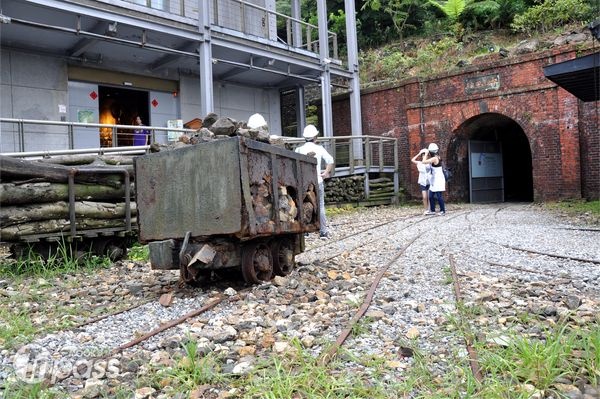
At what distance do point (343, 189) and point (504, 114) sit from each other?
19.1 feet

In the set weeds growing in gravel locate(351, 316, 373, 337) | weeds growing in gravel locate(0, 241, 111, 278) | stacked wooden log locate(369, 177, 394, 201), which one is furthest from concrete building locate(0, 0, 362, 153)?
weeds growing in gravel locate(351, 316, 373, 337)

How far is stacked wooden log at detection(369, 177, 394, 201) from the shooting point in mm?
17609

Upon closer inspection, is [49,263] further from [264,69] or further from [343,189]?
[343,189]

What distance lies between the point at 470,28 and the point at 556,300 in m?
20.5

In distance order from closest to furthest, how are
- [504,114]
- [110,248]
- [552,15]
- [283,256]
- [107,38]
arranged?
[283,256] → [110,248] → [107,38] → [504,114] → [552,15]

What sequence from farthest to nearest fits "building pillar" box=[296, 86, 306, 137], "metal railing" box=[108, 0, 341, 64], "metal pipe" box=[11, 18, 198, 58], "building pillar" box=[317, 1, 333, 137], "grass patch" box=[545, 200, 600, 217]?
"building pillar" box=[296, 86, 306, 137] < "building pillar" box=[317, 1, 333, 137] < "metal railing" box=[108, 0, 341, 64] < "grass patch" box=[545, 200, 600, 217] < "metal pipe" box=[11, 18, 198, 58]

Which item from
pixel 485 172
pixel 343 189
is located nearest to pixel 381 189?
pixel 343 189

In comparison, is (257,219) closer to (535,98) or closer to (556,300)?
(556,300)

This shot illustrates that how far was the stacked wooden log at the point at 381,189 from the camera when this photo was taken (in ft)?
57.8

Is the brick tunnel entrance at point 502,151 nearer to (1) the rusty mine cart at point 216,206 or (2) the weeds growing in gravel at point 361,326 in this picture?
(1) the rusty mine cart at point 216,206

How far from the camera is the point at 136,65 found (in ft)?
46.6

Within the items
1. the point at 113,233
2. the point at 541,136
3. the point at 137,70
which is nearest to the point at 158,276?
the point at 113,233

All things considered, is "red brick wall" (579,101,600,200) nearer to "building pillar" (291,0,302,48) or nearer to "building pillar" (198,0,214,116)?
"building pillar" (291,0,302,48)

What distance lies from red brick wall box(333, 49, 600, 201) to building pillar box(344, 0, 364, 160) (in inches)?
61.2
